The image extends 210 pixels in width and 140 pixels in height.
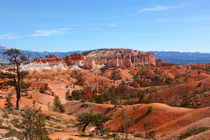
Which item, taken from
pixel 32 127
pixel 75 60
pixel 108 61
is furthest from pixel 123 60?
pixel 32 127

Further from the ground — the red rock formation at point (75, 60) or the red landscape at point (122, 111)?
the red rock formation at point (75, 60)

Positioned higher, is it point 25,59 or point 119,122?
point 25,59

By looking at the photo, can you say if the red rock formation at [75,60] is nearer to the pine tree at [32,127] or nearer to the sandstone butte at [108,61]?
the sandstone butte at [108,61]

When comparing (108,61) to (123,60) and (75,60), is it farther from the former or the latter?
(75,60)

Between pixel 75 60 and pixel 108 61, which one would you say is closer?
pixel 75 60

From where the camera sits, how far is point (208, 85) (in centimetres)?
4969

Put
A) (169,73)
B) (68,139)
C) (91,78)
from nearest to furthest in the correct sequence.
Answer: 1. (68,139)
2. (91,78)
3. (169,73)

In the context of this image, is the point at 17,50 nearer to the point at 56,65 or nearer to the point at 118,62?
the point at 56,65

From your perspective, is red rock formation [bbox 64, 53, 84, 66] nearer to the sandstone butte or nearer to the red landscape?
the sandstone butte

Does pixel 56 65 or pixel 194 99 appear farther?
pixel 56 65

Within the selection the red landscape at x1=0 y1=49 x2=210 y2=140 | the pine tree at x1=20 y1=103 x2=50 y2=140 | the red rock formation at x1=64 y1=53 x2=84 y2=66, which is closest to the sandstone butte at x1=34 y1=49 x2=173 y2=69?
the red rock formation at x1=64 y1=53 x2=84 y2=66

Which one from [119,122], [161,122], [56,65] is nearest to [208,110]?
[161,122]

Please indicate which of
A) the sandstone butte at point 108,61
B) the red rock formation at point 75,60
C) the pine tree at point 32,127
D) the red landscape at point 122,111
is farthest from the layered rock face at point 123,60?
the pine tree at point 32,127

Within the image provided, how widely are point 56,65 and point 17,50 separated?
127 meters
